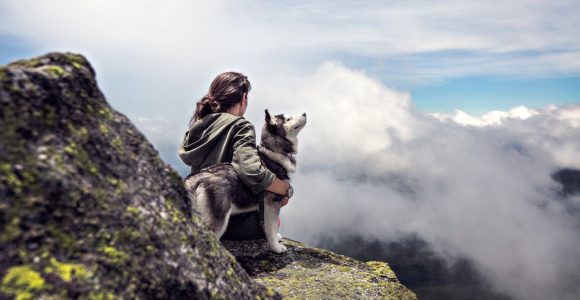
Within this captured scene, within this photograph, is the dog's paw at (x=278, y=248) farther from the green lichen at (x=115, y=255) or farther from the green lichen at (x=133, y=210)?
the green lichen at (x=115, y=255)

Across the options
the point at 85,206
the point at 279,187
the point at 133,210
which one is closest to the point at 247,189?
the point at 279,187

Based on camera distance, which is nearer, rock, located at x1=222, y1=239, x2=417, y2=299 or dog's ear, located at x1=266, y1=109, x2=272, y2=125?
rock, located at x1=222, y1=239, x2=417, y2=299

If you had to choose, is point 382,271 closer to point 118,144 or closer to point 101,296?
point 118,144

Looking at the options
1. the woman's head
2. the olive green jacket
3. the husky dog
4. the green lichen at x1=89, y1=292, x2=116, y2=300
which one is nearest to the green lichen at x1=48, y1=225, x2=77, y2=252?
the green lichen at x1=89, y1=292, x2=116, y2=300

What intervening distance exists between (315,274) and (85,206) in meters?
6.05

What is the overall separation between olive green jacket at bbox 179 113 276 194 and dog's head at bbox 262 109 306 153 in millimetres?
1072

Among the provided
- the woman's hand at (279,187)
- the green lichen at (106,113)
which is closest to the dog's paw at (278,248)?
the woman's hand at (279,187)

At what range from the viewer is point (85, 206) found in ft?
11.9

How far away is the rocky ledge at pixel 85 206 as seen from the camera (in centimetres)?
321

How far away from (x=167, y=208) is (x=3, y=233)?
1.63 meters

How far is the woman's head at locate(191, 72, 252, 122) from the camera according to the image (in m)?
10.2

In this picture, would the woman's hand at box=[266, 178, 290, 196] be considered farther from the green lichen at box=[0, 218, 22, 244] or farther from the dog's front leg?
the green lichen at box=[0, 218, 22, 244]

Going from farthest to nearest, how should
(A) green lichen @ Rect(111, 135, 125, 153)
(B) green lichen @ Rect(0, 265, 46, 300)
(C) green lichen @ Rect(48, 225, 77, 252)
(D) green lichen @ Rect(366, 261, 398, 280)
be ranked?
(D) green lichen @ Rect(366, 261, 398, 280), (A) green lichen @ Rect(111, 135, 125, 153), (C) green lichen @ Rect(48, 225, 77, 252), (B) green lichen @ Rect(0, 265, 46, 300)

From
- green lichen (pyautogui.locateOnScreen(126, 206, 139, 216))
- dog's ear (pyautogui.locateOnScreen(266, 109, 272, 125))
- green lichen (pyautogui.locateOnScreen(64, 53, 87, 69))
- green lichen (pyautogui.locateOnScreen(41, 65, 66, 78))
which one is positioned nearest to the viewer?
green lichen (pyautogui.locateOnScreen(41, 65, 66, 78))
